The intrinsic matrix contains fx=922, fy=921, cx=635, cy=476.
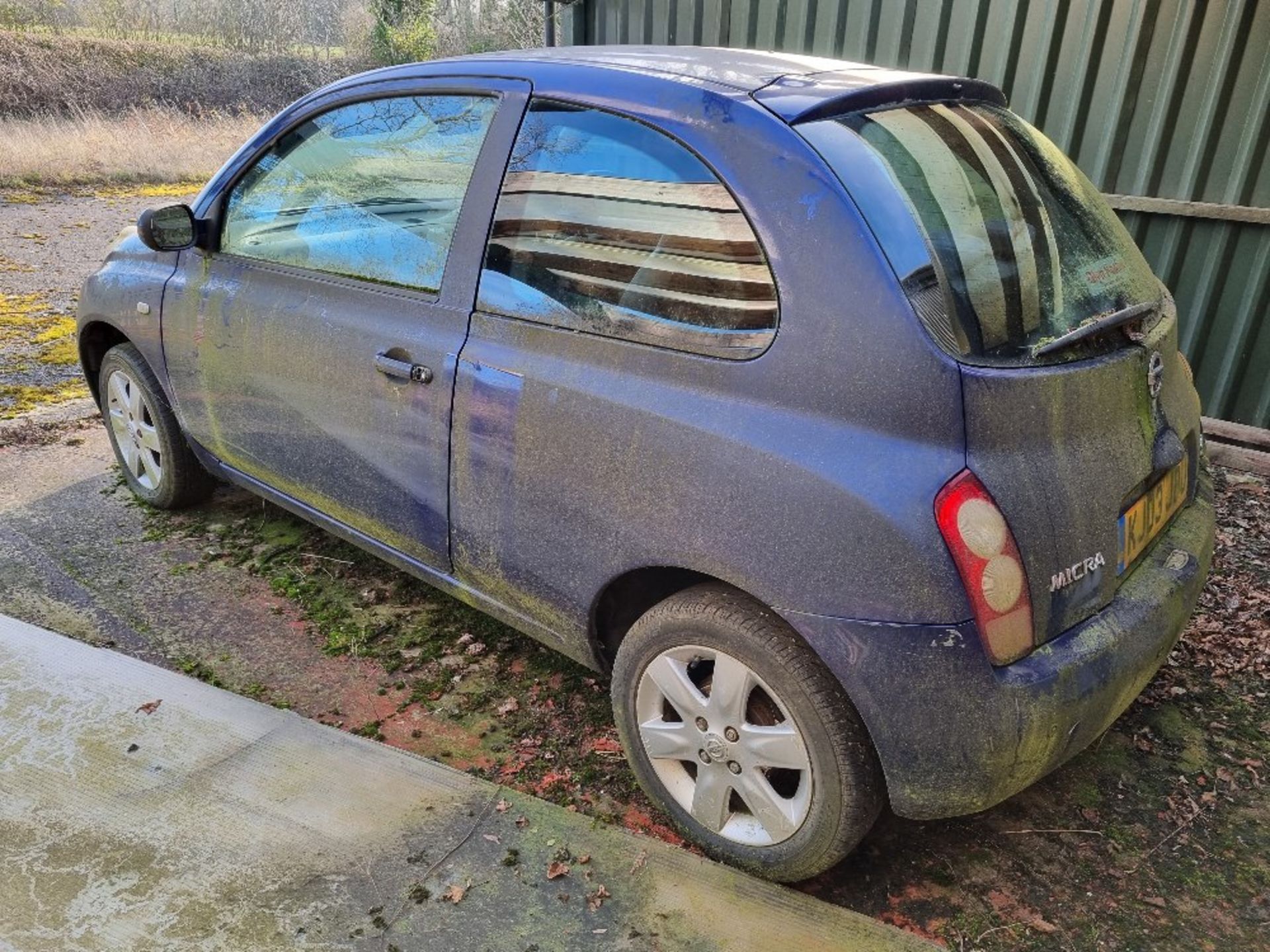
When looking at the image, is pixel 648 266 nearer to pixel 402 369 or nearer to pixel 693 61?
Result: pixel 693 61

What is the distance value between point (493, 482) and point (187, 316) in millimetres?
1664

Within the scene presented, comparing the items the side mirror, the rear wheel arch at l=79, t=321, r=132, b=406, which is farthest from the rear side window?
the rear wheel arch at l=79, t=321, r=132, b=406

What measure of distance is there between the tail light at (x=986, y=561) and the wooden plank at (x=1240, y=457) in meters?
3.55

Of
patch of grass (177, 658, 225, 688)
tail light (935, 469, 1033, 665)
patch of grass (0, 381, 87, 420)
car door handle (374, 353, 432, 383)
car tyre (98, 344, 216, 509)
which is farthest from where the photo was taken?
patch of grass (0, 381, 87, 420)

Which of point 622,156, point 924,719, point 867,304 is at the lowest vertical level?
point 924,719

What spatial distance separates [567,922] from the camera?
6.90 ft

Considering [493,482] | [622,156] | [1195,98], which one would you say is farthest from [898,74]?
[1195,98]

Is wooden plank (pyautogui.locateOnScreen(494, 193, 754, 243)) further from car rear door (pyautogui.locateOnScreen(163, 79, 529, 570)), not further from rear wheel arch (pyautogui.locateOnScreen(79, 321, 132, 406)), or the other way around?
rear wheel arch (pyautogui.locateOnScreen(79, 321, 132, 406))

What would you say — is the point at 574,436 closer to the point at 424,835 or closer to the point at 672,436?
the point at 672,436

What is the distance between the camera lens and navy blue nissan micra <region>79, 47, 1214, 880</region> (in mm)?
1829

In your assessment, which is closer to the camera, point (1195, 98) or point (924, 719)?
point (924, 719)

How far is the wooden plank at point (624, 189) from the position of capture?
2.06 m

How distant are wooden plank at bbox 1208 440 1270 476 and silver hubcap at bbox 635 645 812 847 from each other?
3674 mm

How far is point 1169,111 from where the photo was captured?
4742 millimetres
